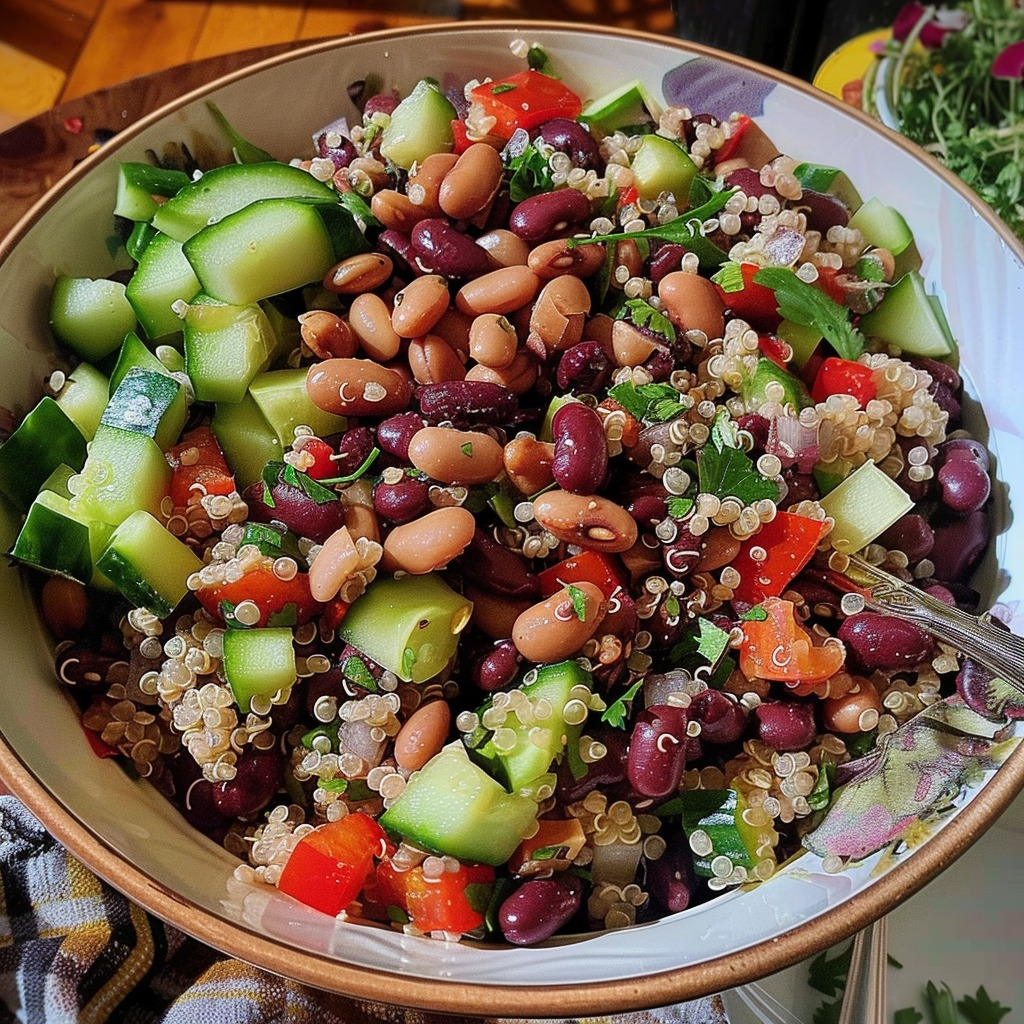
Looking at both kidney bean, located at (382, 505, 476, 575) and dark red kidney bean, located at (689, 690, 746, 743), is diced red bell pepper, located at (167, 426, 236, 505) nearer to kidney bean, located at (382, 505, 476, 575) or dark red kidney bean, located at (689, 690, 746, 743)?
kidney bean, located at (382, 505, 476, 575)

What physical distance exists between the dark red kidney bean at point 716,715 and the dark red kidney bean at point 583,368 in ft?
1.40

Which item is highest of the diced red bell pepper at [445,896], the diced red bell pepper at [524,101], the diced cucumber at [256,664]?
the diced red bell pepper at [524,101]

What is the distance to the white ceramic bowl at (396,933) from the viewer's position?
1021 mm

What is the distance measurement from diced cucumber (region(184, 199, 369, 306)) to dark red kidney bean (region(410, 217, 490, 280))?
12cm

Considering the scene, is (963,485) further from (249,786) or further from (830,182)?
(249,786)

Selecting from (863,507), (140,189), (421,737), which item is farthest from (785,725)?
(140,189)

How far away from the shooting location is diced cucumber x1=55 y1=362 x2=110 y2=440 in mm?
1353

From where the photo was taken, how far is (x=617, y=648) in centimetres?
114

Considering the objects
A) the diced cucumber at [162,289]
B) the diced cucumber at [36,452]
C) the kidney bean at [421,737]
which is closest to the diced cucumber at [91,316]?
the diced cucumber at [162,289]

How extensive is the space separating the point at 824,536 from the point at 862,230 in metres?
0.61

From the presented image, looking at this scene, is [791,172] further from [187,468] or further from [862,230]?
[187,468]

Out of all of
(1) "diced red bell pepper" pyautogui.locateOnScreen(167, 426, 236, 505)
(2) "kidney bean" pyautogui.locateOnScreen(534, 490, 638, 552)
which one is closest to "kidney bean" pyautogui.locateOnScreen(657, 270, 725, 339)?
(2) "kidney bean" pyautogui.locateOnScreen(534, 490, 638, 552)

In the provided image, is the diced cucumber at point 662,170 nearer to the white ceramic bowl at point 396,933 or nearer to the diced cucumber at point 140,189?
the white ceramic bowl at point 396,933

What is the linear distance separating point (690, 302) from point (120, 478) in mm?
776
